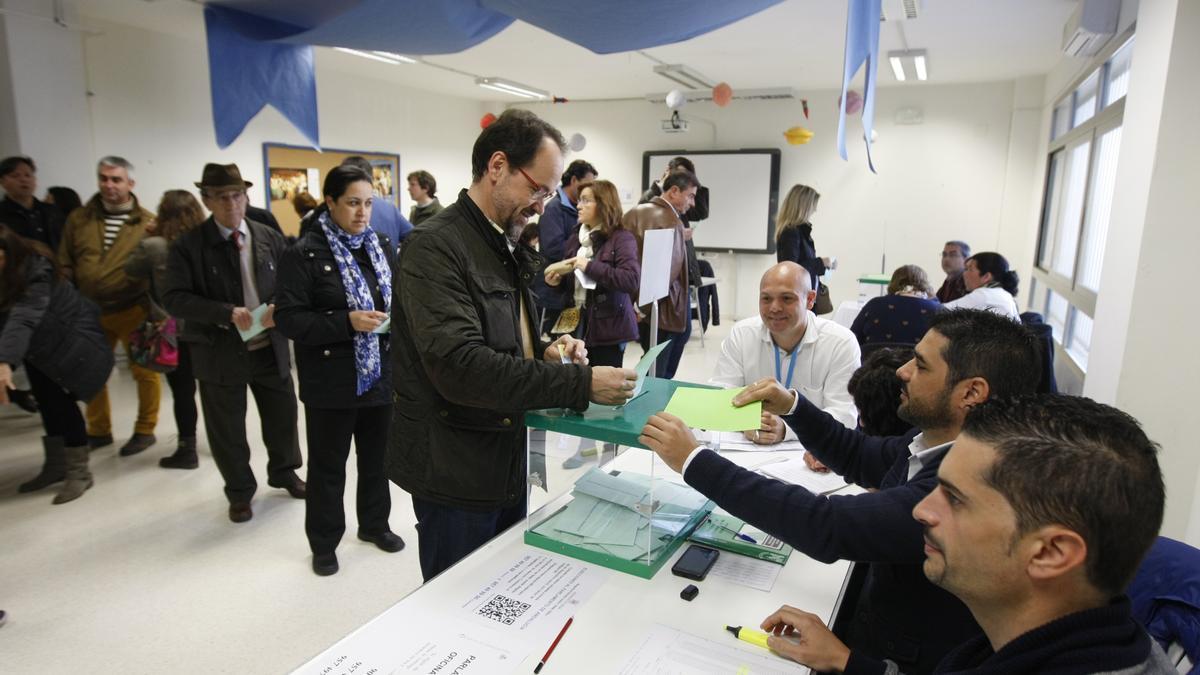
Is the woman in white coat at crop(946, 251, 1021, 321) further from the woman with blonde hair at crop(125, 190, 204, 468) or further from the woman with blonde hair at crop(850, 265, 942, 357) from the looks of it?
the woman with blonde hair at crop(125, 190, 204, 468)

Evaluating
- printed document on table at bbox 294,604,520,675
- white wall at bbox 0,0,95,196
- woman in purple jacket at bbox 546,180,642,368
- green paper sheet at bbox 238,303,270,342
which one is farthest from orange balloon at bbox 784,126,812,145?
printed document on table at bbox 294,604,520,675

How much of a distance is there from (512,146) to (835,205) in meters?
7.49

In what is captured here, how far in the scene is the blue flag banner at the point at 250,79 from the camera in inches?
93.0

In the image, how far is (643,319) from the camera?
4.13 m

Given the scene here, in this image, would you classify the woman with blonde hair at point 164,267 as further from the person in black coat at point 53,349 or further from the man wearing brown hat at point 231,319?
the man wearing brown hat at point 231,319

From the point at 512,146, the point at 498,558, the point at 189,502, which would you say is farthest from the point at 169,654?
the point at 512,146

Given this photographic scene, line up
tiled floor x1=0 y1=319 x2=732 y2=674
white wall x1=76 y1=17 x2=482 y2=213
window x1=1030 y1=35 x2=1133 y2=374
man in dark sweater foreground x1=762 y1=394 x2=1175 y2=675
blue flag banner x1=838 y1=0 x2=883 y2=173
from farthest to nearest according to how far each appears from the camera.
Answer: white wall x1=76 y1=17 x2=482 y2=213, window x1=1030 y1=35 x2=1133 y2=374, tiled floor x1=0 y1=319 x2=732 y2=674, blue flag banner x1=838 y1=0 x2=883 y2=173, man in dark sweater foreground x1=762 y1=394 x2=1175 y2=675

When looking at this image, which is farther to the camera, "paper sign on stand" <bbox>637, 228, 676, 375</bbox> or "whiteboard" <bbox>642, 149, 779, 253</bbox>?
"whiteboard" <bbox>642, 149, 779, 253</bbox>

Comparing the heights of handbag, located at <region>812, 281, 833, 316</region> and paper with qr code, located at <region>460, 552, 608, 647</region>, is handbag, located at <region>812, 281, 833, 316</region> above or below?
above

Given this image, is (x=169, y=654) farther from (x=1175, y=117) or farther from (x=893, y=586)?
(x=1175, y=117)

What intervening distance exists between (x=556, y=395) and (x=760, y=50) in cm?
547

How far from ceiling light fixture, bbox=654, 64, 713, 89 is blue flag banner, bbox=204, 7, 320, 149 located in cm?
462

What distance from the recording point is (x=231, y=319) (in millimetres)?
2789

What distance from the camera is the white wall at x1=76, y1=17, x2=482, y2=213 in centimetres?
522
